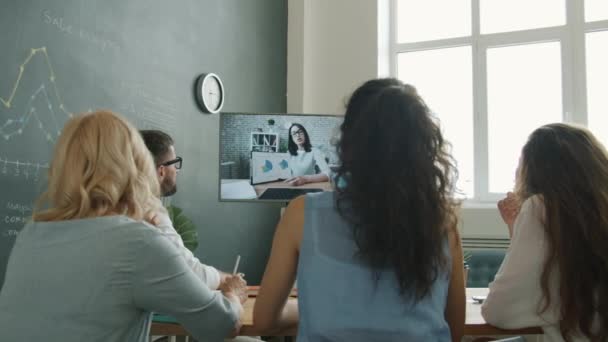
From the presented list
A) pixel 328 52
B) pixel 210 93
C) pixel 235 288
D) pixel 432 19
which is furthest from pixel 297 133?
pixel 432 19

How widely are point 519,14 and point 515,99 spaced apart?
0.74m

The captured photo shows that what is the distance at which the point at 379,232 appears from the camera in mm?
1145

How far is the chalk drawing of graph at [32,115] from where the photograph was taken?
7.06ft

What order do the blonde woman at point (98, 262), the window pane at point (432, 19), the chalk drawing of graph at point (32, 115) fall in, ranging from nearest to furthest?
1. the blonde woman at point (98, 262)
2. the chalk drawing of graph at point (32, 115)
3. the window pane at point (432, 19)

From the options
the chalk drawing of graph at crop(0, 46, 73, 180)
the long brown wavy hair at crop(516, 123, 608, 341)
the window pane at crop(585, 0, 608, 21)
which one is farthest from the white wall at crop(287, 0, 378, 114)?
the long brown wavy hair at crop(516, 123, 608, 341)

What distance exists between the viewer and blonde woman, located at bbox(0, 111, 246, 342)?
1129mm

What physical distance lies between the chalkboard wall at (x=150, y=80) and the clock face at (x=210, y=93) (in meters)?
0.07

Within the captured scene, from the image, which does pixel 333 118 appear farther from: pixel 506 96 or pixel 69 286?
pixel 506 96

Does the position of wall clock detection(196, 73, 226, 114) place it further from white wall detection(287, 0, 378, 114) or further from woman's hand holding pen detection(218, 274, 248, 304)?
woman's hand holding pen detection(218, 274, 248, 304)

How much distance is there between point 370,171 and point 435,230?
0.19 metres

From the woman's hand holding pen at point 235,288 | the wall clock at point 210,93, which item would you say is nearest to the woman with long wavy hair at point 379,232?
the woman's hand holding pen at point 235,288

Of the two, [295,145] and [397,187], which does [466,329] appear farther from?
[295,145]

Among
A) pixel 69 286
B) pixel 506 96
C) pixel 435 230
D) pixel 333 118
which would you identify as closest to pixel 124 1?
pixel 333 118

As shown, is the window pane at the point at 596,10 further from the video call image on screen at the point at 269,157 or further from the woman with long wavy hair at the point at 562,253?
the woman with long wavy hair at the point at 562,253
